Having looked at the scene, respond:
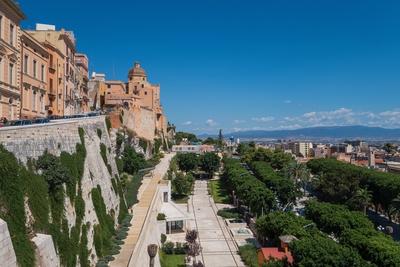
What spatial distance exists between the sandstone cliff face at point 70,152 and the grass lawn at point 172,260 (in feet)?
29.0

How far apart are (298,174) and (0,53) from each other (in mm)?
79684

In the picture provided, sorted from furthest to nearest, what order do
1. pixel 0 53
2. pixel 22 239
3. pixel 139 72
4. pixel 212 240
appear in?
1. pixel 139 72
2. pixel 212 240
3. pixel 0 53
4. pixel 22 239

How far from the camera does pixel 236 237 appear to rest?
56.0 metres

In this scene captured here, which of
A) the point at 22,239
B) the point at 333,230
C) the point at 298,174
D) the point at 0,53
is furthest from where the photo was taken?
the point at 298,174

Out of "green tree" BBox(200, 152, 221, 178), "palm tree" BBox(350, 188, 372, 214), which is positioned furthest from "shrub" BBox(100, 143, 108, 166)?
"green tree" BBox(200, 152, 221, 178)

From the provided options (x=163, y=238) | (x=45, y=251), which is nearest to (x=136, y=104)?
(x=163, y=238)

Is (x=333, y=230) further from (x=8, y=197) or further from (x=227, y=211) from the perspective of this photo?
(x=8, y=197)

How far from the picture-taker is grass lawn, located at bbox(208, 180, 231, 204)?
8431cm

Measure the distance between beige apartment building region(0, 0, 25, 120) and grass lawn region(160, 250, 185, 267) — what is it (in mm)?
20586

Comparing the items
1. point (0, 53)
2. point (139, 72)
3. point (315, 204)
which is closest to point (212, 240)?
point (315, 204)

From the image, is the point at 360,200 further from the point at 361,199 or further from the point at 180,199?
the point at 180,199

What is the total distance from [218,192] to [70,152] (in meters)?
64.5

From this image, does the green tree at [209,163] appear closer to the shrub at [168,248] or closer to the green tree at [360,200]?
the green tree at [360,200]

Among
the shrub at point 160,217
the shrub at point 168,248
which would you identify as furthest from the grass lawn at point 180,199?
the shrub at point 168,248
